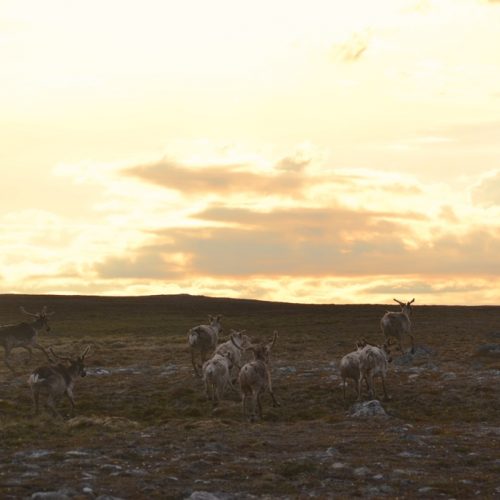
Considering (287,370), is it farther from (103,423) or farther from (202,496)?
(202,496)

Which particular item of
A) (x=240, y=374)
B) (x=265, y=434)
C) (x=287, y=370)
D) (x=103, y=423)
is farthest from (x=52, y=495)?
(x=287, y=370)

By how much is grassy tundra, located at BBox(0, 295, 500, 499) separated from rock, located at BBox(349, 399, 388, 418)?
18.5 inches

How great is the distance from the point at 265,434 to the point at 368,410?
16.5 feet

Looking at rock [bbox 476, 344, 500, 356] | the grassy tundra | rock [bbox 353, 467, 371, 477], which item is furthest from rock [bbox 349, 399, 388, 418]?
rock [bbox 476, 344, 500, 356]

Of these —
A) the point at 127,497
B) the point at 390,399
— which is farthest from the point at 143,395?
the point at 127,497

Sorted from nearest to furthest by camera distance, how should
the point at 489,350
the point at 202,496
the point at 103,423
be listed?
the point at 202,496 < the point at 103,423 < the point at 489,350

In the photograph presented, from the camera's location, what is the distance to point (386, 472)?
1728 cm

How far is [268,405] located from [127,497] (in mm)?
14240

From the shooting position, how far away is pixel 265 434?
2258cm

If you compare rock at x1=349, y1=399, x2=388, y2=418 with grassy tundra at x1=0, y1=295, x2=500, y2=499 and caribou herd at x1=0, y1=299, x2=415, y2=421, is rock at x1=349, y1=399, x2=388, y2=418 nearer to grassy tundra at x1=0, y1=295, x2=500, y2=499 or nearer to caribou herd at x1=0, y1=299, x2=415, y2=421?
grassy tundra at x1=0, y1=295, x2=500, y2=499

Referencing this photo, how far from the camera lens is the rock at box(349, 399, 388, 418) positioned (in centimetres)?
2612

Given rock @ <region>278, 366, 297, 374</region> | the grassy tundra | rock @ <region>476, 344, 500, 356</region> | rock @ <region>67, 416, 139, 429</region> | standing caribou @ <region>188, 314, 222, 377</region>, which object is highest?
standing caribou @ <region>188, 314, 222, 377</region>

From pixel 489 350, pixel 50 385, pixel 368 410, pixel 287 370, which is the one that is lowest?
pixel 368 410

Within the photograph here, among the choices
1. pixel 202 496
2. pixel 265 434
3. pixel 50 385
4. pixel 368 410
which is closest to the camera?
pixel 202 496
